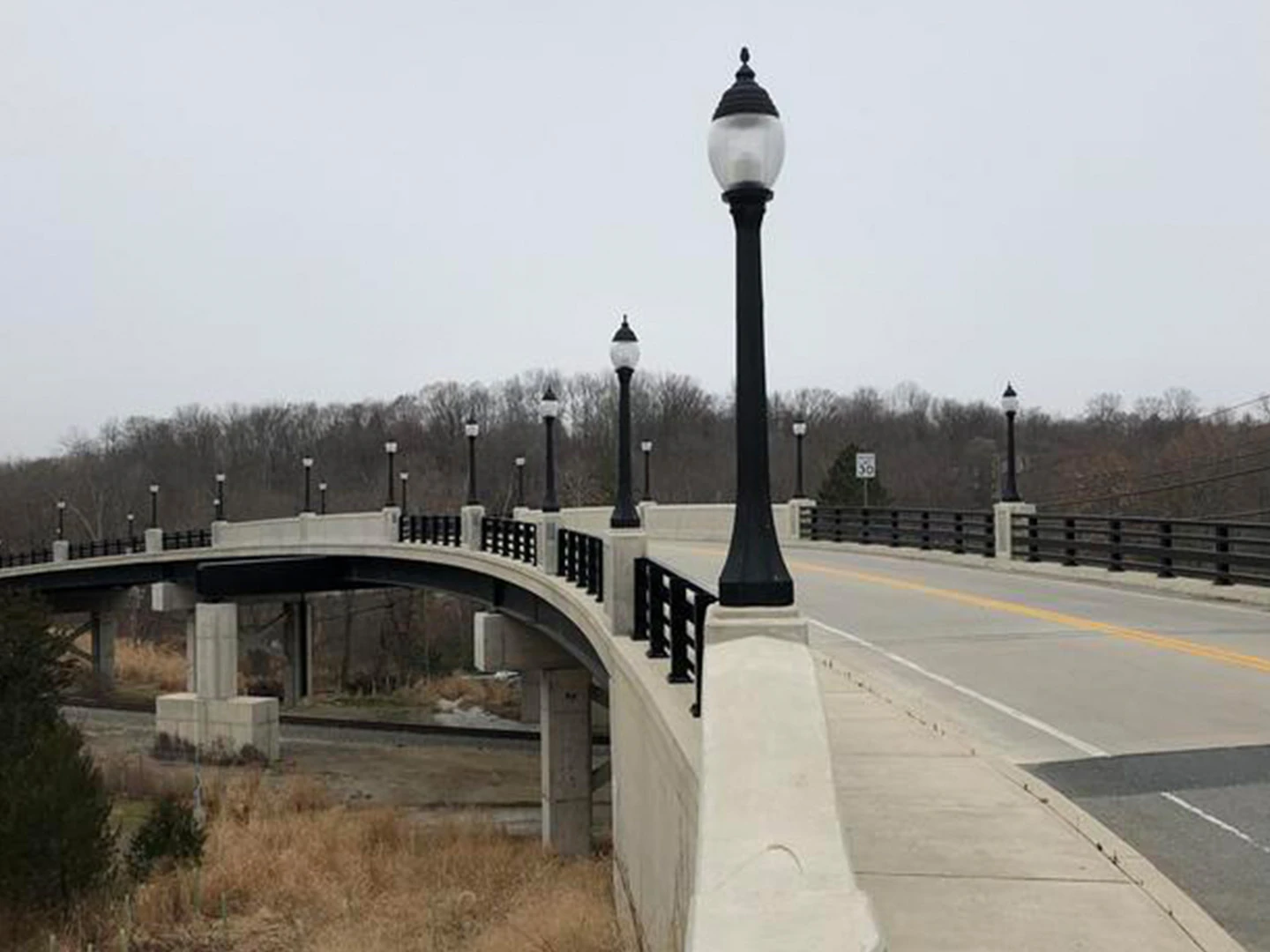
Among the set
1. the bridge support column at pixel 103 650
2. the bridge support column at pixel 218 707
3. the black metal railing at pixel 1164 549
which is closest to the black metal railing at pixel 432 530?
the bridge support column at pixel 218 707

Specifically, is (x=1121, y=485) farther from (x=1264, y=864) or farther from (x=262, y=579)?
(x=1264, y=864)

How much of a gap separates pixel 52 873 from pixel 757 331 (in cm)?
1921

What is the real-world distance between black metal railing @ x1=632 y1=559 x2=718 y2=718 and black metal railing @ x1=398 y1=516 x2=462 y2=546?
21.9m

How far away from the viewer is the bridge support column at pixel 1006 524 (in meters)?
28.9

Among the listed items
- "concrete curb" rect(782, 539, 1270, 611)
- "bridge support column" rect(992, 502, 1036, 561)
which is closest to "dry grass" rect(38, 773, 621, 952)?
"concrete curb" rect(782, 539, 1270, 611)

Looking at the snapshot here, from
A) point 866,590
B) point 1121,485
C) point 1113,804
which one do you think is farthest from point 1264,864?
point 1121,485

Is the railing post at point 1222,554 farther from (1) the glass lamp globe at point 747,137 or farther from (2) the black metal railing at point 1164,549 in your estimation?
(1) the glass lamp globe at point 747,137

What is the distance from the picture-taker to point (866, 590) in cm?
2234

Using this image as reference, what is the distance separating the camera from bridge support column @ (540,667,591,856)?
26031mm

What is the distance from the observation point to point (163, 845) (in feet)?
74.9

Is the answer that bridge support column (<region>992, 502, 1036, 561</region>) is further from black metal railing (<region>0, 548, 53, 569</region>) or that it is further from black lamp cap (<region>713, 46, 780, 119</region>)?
black metal railing (<region>0, 548, 53, 569</region>)

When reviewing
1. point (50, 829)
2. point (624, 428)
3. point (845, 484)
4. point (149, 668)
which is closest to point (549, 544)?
point (624, 428)

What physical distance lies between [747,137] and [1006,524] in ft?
78.6

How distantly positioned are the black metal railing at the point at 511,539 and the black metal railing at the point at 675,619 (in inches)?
429
